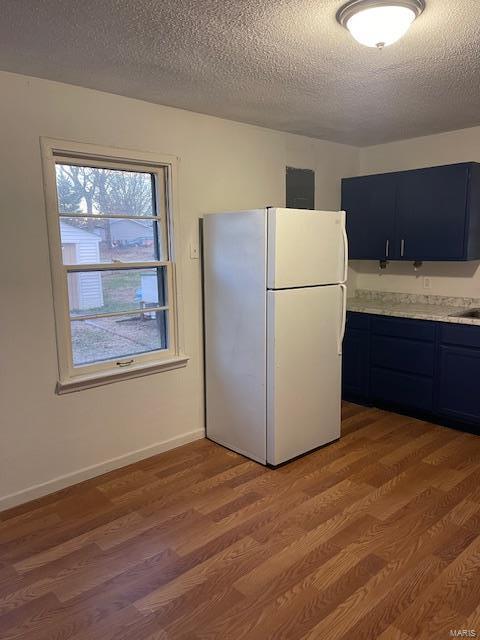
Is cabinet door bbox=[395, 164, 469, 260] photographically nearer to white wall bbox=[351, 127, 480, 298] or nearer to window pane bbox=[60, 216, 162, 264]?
white wall bbox=[351, 127, 480, 298]

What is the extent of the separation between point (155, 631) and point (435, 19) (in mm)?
2664

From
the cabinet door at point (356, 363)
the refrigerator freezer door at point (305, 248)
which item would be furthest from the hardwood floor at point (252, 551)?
the refrigerator freezer door at point (305, 248)

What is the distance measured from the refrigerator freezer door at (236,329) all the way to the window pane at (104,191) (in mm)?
459

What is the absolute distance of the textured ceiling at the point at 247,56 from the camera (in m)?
1.83

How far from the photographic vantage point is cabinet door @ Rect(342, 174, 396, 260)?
13.4ft

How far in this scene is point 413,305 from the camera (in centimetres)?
421

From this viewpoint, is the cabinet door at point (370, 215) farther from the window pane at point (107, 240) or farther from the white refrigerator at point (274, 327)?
the window pane at point (107, 240)

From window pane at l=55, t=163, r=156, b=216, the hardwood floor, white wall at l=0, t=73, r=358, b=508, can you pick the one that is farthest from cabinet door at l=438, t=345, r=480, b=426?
window pane at l=55, t=163, r=156, b=216

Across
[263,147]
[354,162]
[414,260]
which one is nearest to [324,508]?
[414,260]

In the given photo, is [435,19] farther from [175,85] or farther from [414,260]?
[414,260]

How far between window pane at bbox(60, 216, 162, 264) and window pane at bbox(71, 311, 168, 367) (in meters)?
0.39

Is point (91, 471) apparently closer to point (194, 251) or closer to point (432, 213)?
point (194, 251)

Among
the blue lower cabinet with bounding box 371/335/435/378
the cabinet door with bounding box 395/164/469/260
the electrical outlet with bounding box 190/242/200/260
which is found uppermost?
the cabinet door with bounding box 395/164/469/260

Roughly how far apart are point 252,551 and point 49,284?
178 centimetres
